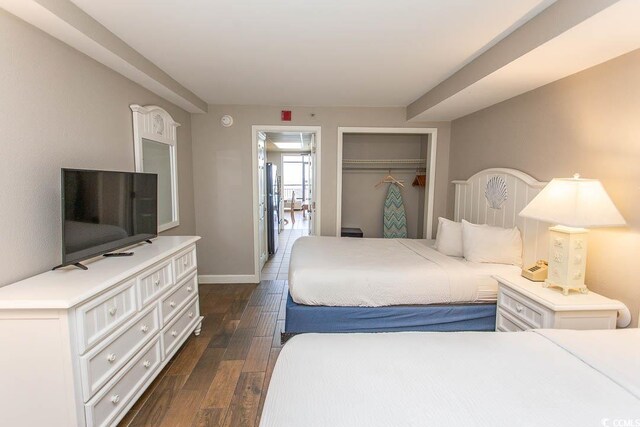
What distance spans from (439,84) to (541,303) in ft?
7.24

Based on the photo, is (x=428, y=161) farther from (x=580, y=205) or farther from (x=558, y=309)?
(x=558, y=309)

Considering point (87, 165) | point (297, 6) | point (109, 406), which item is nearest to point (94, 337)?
point (109, 406)

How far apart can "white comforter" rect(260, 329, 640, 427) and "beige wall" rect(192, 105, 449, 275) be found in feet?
9.51

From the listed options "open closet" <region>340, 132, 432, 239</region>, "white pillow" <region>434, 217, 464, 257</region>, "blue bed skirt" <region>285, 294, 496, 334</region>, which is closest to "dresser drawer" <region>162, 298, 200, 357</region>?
"blue bed skirt" <region>285, 294, 496, 334</region>

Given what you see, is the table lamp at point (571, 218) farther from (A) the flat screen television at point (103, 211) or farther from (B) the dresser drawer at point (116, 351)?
(A) the flat screen television at point (103, 211)

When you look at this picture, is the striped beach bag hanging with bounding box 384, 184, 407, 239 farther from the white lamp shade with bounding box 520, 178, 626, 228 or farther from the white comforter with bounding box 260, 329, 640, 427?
the white comforter with bounding box 260, 329, 640, 427

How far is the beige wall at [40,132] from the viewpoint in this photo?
5.06 feet

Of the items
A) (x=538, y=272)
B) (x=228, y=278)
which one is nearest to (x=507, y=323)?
(x=538, y=272)

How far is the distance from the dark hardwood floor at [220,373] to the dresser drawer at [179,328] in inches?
6.1

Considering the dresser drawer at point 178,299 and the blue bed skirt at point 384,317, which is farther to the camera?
the blue bed skirt at point 384,317

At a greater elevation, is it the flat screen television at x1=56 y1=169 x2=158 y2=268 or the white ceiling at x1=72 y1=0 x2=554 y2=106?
the white ceiling at x1=72 y1=0 x2=554 y2=106

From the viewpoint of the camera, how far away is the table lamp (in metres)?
1.73

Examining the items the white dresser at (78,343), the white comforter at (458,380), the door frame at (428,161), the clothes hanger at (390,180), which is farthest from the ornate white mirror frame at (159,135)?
the clothes hanger at (390,180)

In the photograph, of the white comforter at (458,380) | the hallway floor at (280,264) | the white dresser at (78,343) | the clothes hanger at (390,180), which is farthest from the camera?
the clothes hanger at (390,180)
